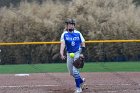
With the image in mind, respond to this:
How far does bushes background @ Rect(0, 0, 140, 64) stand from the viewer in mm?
25844

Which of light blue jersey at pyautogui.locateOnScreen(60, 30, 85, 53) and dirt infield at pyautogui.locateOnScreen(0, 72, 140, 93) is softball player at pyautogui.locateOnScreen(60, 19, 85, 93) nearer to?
light blue jersey at pyautogui.locateOnScreen(60, 30, 85, 53)

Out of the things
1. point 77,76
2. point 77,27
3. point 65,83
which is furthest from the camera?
point 77,27

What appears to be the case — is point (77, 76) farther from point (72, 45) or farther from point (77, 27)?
point (77, 27)

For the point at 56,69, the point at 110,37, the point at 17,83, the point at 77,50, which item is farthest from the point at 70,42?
the point at 110,37

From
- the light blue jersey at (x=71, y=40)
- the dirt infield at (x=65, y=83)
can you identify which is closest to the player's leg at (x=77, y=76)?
the light blue jersey at (x=71, y=40)

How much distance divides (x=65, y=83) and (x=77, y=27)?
47.2 ft

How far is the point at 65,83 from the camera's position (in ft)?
51.2

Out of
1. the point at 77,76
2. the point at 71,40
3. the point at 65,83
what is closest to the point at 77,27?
the point at 65,83

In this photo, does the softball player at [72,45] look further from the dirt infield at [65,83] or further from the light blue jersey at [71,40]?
the dirt infield at [65,83]

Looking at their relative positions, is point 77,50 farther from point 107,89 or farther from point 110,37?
point 110,37

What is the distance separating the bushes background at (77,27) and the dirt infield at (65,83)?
22.5ft

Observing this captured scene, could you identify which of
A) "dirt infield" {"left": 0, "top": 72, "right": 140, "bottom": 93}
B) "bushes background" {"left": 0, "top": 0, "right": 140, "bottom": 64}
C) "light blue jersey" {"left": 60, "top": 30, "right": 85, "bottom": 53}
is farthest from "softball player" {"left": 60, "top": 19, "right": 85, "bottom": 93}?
"bushes background" {"left": 0, "top": 0, "right": 140, "bottom": 64}

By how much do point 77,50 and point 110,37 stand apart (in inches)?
629

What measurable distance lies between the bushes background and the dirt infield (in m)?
6.85
